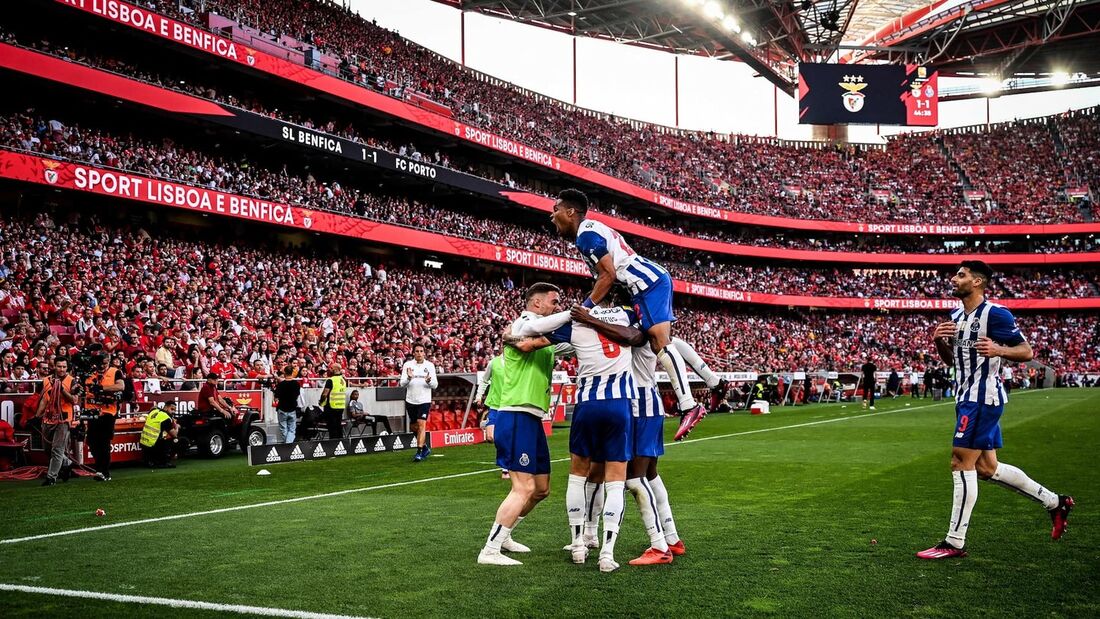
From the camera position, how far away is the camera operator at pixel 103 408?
520 inches

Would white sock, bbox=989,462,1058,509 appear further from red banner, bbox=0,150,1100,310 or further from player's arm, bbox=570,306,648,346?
red banner, bbox=0,150,1100,310

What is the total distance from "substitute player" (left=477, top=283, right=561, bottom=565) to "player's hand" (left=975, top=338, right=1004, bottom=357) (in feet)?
10.5

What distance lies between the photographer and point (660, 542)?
649 cm

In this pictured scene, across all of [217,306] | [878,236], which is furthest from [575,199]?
[878,236]

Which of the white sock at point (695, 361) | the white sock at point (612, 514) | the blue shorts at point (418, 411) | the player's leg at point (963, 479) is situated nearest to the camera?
the white sock at point (612, 514)

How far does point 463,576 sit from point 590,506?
132cm

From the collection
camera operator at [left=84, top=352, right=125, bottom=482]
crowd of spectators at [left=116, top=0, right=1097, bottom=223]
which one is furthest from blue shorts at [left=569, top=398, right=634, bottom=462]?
crowd of spectators at [left=116, top=0, right=1097, bottom=223]

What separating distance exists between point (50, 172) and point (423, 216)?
17799 millimetres

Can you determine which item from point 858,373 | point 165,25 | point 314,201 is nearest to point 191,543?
point 165,25

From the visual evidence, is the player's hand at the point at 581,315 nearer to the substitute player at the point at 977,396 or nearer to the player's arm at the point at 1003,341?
the substitute player at the point at 977,396

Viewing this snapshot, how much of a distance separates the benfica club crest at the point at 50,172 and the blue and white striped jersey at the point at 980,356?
78.9 feet

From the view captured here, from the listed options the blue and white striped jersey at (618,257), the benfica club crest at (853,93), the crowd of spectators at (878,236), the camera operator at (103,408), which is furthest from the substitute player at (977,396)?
the benfica club crest at (853,93)

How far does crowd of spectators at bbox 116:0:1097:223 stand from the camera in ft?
153

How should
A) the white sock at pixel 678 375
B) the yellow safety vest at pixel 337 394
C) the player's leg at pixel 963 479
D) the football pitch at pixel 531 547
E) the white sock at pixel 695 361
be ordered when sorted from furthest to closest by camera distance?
the yellow safety vest at pixel 337 394 → the white sock at pixel 695 361 → the white sock at pixel 678 375 → the player's leg at pixel 963 479 → the football pitch at pixel 531 547
